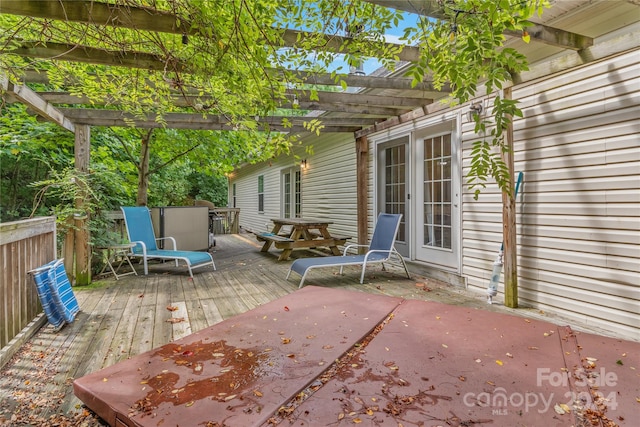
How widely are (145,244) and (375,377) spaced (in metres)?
4.85

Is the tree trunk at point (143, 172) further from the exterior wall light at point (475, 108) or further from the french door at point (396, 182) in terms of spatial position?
the exterior wall light at point (475, 108)

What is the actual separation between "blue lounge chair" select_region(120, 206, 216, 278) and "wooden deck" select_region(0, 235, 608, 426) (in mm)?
251

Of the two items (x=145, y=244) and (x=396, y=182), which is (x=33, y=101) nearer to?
(x=145, y=244)

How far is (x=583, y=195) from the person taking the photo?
2979 mm

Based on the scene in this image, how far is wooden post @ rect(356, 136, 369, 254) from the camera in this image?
6.22 m

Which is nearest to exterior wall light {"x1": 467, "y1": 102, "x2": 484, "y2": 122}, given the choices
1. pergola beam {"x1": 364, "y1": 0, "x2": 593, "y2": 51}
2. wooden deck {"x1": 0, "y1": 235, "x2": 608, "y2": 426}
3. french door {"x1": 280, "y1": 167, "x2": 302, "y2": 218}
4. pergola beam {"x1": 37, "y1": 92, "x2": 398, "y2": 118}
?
pergola beam {"x1": 364, "y1": 0, "x2": 593, "y2": 51}

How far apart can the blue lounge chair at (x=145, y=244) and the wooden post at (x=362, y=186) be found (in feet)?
9.13

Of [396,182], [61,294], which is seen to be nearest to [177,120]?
[61,294]

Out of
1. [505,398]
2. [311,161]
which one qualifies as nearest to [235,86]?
[505,398]

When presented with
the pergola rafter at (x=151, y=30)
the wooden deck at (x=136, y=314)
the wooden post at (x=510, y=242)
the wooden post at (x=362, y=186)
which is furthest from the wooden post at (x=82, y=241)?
the wooden post at (x=510, y=242)

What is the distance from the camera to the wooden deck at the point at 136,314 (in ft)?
6.02

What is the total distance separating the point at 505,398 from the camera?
58.4 inches

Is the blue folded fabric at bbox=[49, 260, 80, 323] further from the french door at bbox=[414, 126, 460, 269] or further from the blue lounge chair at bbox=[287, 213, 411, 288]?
the french door at bbox=[414, 126, 460, 269]

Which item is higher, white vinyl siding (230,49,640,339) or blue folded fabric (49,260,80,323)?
white vinyl siding (230,49,640,339)
